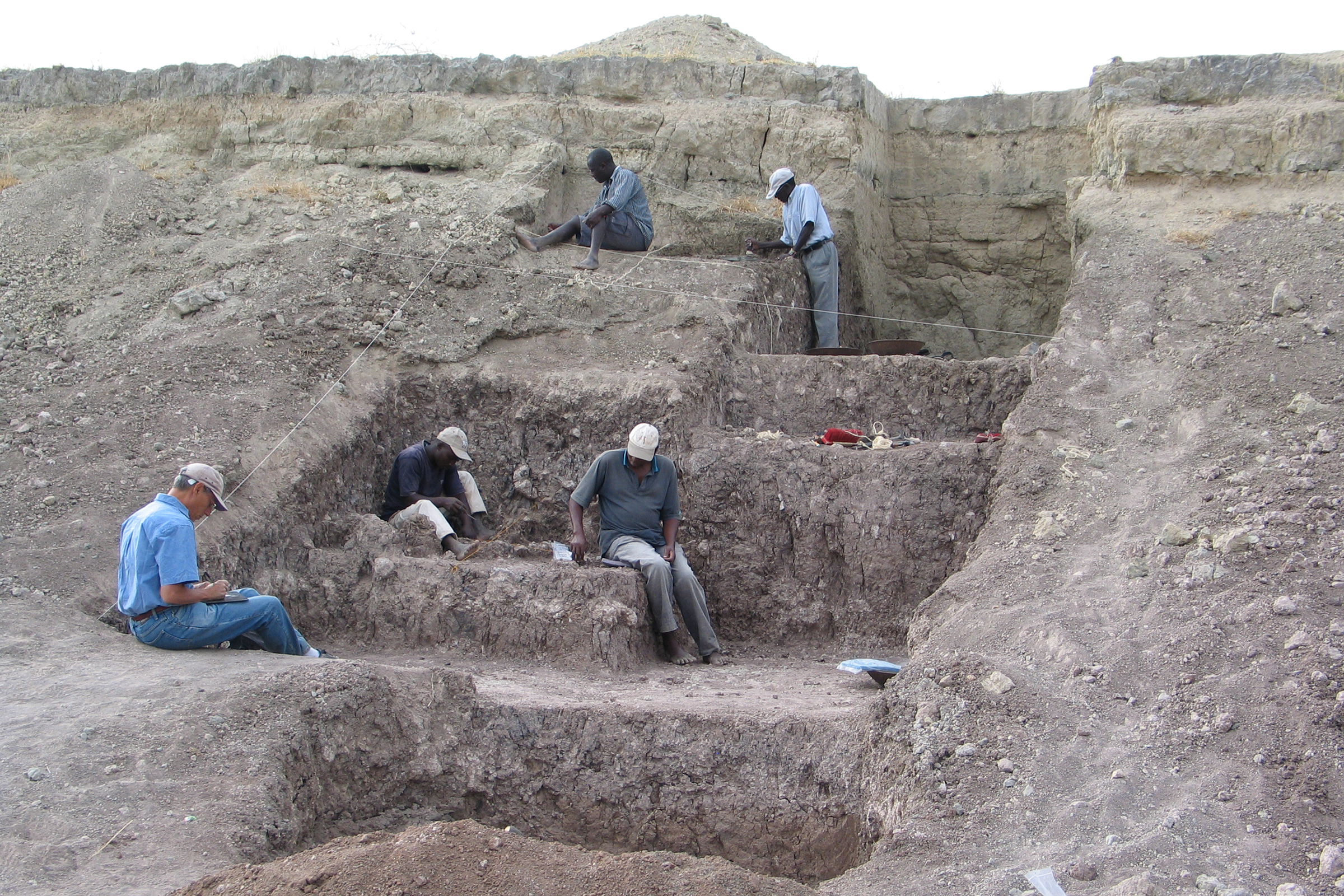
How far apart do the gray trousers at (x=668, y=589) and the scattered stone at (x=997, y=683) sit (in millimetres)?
2242

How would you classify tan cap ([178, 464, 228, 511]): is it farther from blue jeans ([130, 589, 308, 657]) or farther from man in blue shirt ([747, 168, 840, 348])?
man in blue shirt ([747, 168, 840, 348])

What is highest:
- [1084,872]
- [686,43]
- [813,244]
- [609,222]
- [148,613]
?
[686,43]

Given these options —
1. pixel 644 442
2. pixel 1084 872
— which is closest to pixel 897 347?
pixel 644 442

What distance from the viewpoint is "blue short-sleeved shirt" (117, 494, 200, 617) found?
5.21 m

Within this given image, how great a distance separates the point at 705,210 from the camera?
389 inches

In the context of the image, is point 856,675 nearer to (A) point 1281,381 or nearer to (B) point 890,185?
(A) point 1281,381

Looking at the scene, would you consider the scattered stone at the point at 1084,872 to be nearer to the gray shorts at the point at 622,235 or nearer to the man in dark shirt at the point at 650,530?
the man in dark shirt at the point at 650,530

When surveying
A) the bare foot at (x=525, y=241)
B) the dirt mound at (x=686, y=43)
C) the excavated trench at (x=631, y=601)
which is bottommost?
the excavated trench at (x=631, y=601)

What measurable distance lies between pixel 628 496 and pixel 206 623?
2.58 m

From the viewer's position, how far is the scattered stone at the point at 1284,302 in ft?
22.9

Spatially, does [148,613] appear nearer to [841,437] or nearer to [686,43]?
[841,437]

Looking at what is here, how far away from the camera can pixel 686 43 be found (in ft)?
47.3

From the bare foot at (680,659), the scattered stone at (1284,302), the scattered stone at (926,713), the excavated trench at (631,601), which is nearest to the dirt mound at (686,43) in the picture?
the excavated trench at (631,601)

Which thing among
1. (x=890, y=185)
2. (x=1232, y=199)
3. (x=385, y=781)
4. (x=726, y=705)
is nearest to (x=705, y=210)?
(x=890, y=185)
